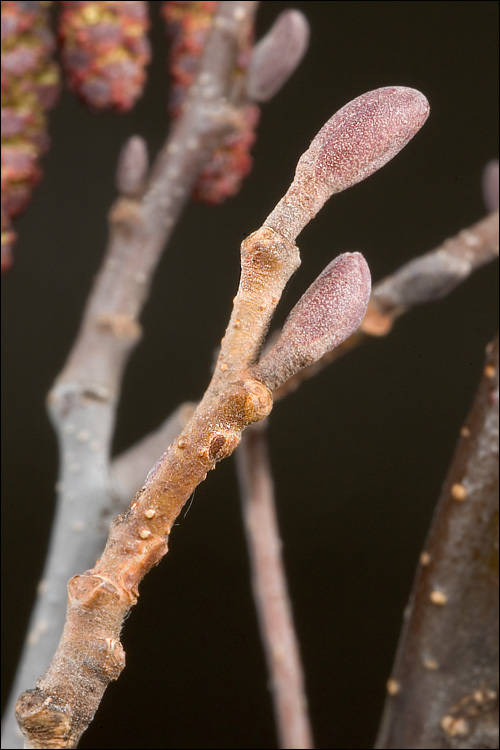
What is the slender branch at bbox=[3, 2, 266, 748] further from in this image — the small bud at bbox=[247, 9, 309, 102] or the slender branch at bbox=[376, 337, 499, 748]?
the slender branch at bbox=[376, 337, 499, 748]

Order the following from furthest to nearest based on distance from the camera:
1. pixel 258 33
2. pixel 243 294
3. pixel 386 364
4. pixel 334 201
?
pixel 386 364, pixel 258 33, pixel 334 201, pixel 243 294

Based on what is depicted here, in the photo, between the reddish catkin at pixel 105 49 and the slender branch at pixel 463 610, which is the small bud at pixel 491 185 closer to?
the slender branch at pixel 463 610

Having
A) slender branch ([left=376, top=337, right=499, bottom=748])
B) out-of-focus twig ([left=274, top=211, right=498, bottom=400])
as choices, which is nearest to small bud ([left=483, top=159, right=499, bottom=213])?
out-of-focus twig ([left=274, top=211, right=498, bottom=400])

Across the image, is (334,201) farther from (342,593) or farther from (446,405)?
(342,593)

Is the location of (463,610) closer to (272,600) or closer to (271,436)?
(272,600)

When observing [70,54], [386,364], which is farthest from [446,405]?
[70,54]

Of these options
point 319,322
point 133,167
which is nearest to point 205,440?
point 319,322

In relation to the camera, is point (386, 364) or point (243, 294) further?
point (386, 364)
